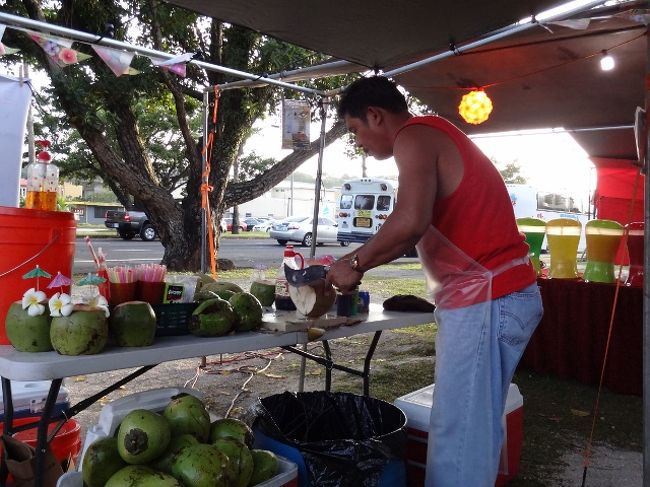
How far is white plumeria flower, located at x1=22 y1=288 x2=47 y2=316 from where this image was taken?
5.42ft

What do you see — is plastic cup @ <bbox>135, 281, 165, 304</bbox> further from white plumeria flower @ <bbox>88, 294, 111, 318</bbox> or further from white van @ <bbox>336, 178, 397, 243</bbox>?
white van @ <bbox>336, 178, 397, 243</bbox>

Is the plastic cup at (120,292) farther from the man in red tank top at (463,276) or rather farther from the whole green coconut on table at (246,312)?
the man in red tank top at (463,276)

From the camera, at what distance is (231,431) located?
1.85 meters

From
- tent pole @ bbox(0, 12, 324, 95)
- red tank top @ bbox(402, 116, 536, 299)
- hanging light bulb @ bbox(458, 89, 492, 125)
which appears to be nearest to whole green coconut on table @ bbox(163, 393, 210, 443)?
red tank top @ bbox(402, 116, 536, 299)

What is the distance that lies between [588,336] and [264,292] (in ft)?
11.1

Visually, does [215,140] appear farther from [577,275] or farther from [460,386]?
[460,386]

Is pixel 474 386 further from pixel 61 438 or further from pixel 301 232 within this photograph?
pixel 301 232

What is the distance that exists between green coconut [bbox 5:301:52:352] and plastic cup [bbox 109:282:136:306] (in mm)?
311

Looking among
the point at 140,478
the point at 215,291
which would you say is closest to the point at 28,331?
the point at 140,478

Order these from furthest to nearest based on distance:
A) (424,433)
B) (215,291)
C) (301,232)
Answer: (301,232), (424,433), (215,291)

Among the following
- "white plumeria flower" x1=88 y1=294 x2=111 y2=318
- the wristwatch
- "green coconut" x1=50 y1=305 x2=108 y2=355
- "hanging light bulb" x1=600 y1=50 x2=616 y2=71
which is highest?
"hanging light bulb" x1=600 y1=50 x2=616 y2=71

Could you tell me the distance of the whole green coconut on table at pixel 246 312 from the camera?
2.05m

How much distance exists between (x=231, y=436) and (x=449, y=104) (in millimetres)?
5224

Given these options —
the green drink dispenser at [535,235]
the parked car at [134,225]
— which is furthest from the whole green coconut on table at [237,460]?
the parked car at [134,225]
